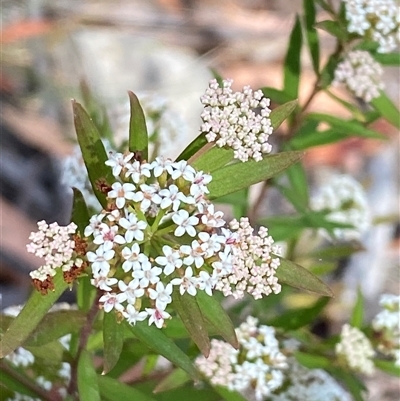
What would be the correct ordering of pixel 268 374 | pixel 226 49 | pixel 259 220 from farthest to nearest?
1. pixel 226 49
2. pixel 259 220
3. pixel 268 374

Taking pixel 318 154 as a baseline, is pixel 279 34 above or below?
above

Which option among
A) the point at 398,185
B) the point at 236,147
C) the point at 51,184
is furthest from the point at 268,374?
the point at 398,185

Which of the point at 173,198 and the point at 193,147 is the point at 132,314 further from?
the point at 193,147

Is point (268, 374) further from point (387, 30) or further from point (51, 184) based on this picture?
point (51, 184)

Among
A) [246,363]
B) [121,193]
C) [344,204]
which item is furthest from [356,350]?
[121,193]

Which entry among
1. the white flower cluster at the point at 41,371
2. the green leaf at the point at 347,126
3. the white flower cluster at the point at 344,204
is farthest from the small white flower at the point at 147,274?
the white flower cluster at the point at 344,204

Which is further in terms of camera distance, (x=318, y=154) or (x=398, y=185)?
(x=318, y=154)
